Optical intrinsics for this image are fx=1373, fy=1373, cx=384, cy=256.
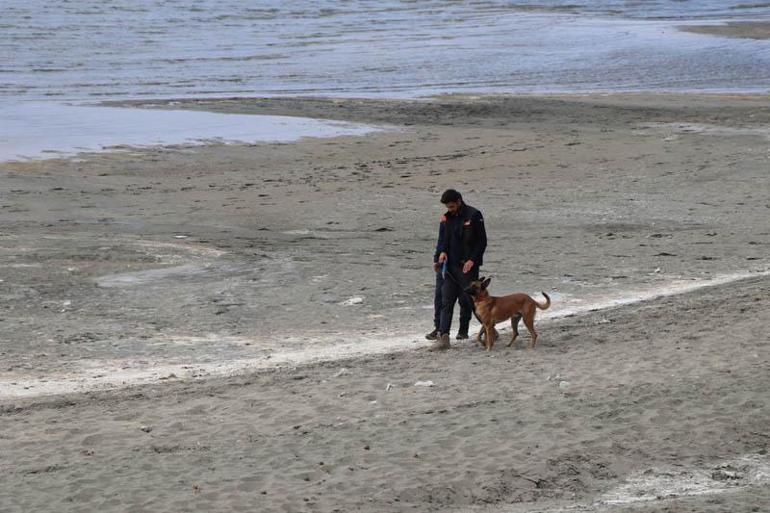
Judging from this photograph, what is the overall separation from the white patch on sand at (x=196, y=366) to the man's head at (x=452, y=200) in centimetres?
151

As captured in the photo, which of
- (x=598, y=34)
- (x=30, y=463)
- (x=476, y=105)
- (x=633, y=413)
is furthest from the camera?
(x=598, y=34)

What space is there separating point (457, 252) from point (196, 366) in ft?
8.80

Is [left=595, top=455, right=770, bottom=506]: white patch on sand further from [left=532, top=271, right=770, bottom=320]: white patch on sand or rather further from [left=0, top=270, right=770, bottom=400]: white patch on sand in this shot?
[left=532, top=271, right=770, bottom=320]: white patch on sand

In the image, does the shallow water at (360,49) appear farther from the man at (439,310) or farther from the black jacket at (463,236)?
the black jacket at (463,236)

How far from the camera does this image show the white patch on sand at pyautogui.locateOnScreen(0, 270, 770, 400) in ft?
39.7

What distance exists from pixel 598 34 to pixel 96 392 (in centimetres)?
4612

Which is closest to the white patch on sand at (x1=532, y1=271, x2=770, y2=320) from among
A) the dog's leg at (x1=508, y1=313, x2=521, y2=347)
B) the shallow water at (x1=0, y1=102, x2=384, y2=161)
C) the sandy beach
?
the sandy beach

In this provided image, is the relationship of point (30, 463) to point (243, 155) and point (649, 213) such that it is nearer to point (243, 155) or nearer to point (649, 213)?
point (649, 213)

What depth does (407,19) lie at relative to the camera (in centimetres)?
6288

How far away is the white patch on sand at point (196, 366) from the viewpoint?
39.7 feet

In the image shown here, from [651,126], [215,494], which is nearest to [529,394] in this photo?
[215,494]

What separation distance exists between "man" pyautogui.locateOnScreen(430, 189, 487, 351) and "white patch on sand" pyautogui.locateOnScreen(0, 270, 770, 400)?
2.01 feet

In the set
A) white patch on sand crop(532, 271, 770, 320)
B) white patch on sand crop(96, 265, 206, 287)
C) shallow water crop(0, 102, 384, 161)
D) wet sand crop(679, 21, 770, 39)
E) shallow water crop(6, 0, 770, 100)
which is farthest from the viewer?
wet sand crop(679, 21, 770, 39)

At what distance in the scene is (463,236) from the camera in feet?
42.0
